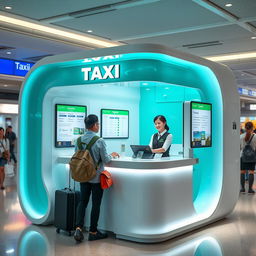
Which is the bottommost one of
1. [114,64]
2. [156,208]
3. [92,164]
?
[156,208]

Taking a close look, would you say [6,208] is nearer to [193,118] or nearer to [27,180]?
[27,180]

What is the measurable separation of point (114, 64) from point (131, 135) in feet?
8.29

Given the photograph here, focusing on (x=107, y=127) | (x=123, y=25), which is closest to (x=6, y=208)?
(x=107, y=127)

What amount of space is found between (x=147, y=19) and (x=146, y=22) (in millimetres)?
203

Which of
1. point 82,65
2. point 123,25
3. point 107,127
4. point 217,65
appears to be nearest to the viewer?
point 82,65

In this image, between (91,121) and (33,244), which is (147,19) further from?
(33,244)

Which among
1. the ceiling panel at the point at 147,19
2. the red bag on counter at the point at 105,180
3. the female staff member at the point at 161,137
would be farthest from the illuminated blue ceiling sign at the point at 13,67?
the red bag on counter at the point at 105,180

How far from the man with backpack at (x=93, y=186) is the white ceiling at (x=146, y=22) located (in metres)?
2.31

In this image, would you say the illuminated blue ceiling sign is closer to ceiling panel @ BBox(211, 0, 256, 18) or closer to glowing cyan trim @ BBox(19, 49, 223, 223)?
glowing cyan trim @ BBox(19, 49, 223, 223)

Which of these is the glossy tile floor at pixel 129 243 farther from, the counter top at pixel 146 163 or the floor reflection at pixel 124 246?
the counter top at pixel 146 163

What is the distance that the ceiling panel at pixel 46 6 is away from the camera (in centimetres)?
624

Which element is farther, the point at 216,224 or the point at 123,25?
the point at 123,25

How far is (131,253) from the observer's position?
4.60 metres

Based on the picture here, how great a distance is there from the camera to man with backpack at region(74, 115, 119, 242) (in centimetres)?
501
